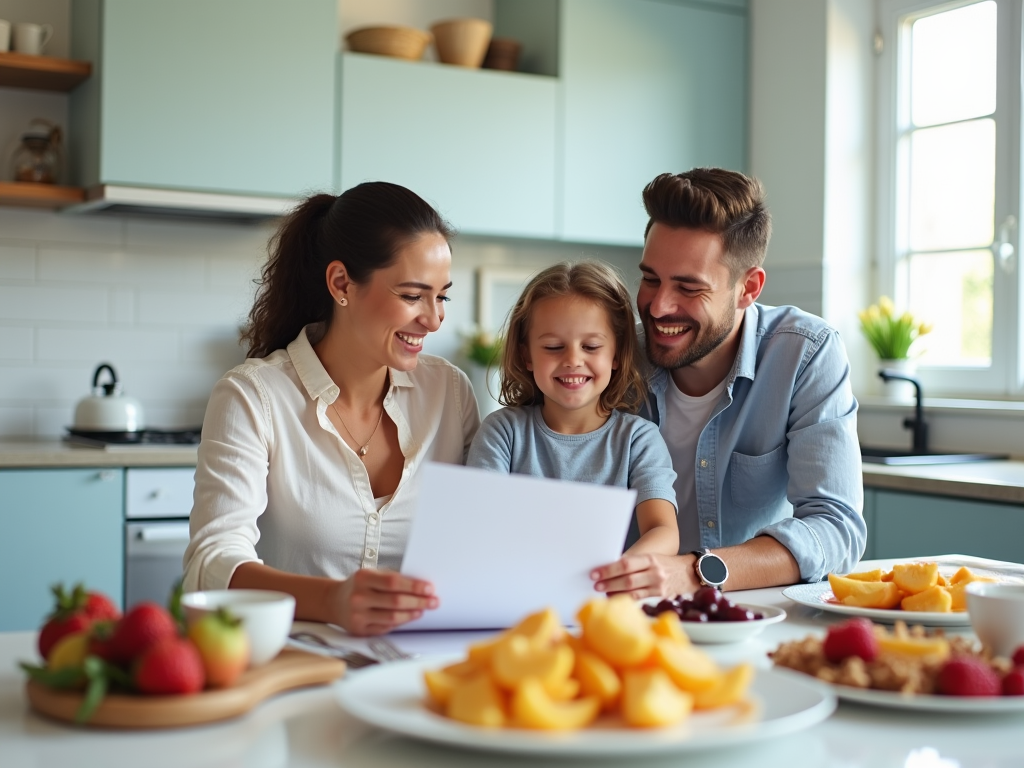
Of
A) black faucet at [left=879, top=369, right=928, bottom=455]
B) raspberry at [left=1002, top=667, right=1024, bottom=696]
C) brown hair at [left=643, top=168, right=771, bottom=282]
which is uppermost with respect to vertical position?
brown hair at [left=643, top=168, right=771, bottom=282]

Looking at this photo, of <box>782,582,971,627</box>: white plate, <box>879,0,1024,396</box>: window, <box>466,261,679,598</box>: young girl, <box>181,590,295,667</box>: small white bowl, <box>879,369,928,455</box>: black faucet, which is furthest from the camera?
<box>879,0,1024,396</box>: window

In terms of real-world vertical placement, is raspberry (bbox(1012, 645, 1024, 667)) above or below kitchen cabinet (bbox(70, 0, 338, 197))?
below

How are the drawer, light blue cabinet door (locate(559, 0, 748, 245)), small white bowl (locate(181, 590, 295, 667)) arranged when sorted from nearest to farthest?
small white bowl (locate(181, 590, 295, 667)), the drawer, light blue cabinet door (locate(559, 0, 748, 245))

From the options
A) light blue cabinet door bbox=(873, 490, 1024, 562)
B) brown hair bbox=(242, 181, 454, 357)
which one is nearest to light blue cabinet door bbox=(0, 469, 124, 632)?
brown hair bbox=(242, 181, 454, 357)

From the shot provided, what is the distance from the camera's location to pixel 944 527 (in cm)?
290

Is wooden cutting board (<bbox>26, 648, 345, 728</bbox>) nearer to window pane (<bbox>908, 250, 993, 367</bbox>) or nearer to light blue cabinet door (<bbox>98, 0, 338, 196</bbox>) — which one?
light blue cabinet door (<bbox>98, 0, 338, 196</bbox>)

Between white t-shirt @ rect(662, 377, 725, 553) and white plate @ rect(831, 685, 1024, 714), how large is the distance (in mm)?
1076

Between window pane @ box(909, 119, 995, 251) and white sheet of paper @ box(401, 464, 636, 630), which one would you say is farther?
window pane @ box(909, 119, 995, 251)

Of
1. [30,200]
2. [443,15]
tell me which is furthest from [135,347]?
[443,15]

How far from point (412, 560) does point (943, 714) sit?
57 cm

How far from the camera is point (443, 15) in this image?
427 centimetres

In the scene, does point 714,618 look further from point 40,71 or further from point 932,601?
point 40,71

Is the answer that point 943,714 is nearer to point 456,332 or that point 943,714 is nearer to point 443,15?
point 456,332

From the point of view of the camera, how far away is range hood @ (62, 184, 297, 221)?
338 cm
